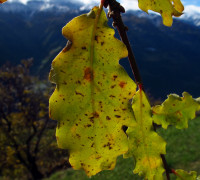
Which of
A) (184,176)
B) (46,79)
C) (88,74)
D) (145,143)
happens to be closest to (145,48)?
(46,79)

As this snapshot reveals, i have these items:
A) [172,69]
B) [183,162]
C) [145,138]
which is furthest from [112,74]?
[172,69]

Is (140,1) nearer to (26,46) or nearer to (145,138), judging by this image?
(145,138)

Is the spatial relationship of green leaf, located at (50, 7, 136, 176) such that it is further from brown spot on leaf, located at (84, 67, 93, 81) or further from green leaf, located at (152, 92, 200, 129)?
green leaf, located at (152, 92, 200, 129)

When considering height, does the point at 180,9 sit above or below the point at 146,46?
above

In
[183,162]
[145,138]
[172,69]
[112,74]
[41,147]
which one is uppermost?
[112,74]

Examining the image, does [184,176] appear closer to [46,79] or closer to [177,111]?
[177,111]
